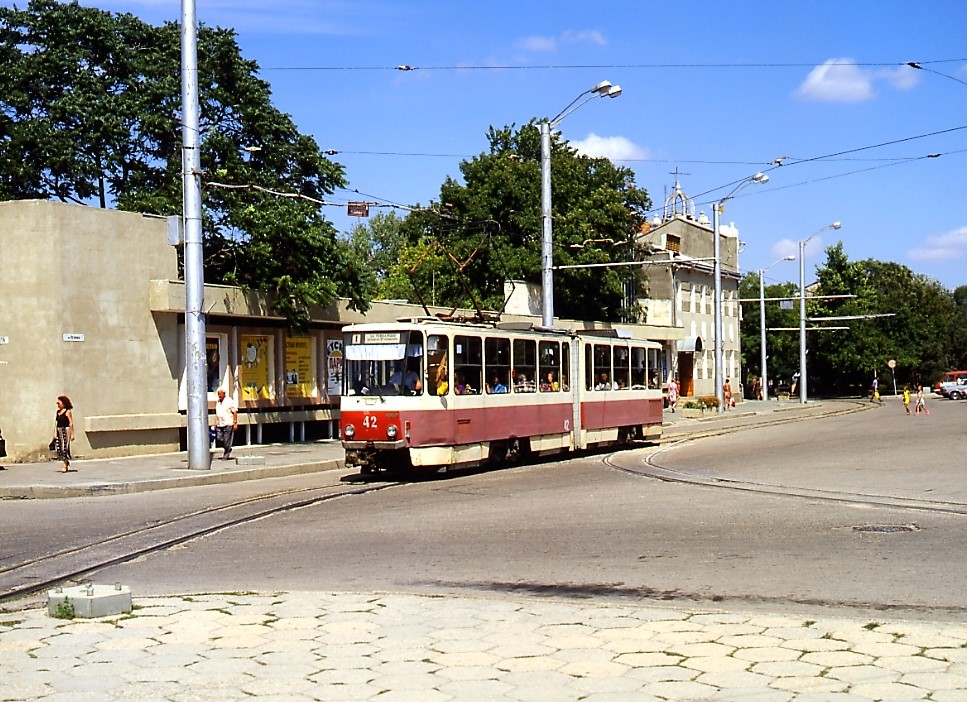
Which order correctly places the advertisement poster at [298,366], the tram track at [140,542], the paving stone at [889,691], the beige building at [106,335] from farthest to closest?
the advertisement poster at [298,366]
the beige building at [106,335]
the tram track at [140,542]
the paving stone at [889,691]

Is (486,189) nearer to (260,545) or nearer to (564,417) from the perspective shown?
(564,417)

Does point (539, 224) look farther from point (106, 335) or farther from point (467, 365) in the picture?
point (467, 365)

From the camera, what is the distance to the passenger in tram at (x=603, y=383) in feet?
89.6

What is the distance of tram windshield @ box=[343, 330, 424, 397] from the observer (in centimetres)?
2041

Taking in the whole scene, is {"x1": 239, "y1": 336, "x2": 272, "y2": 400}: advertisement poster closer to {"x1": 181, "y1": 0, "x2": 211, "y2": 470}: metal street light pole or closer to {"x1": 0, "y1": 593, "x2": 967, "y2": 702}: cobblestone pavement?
{"x1": 181, "y1": 0, "x2": 211, "y2": 470}: metal street light pole

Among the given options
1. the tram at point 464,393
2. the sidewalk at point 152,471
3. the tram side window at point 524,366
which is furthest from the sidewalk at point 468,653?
the tram side window at point 524,366

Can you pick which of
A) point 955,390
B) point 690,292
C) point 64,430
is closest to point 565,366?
point 64,430

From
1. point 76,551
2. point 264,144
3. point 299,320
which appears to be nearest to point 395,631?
point 76,551

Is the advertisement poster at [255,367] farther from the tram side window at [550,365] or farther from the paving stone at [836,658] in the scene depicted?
the paving stone at [836,658]

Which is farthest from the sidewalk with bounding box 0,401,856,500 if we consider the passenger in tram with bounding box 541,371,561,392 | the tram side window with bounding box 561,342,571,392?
the tram side window with bounding box 561,342,571,392

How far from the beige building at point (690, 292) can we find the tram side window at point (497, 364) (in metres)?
41.6

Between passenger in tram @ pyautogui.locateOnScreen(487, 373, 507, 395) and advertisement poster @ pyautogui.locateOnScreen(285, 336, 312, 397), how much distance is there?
31.3 ft

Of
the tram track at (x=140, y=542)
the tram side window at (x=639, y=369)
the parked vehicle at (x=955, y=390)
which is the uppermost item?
the tram side window at (x=639, y=369)

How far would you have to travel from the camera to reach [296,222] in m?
28.9
